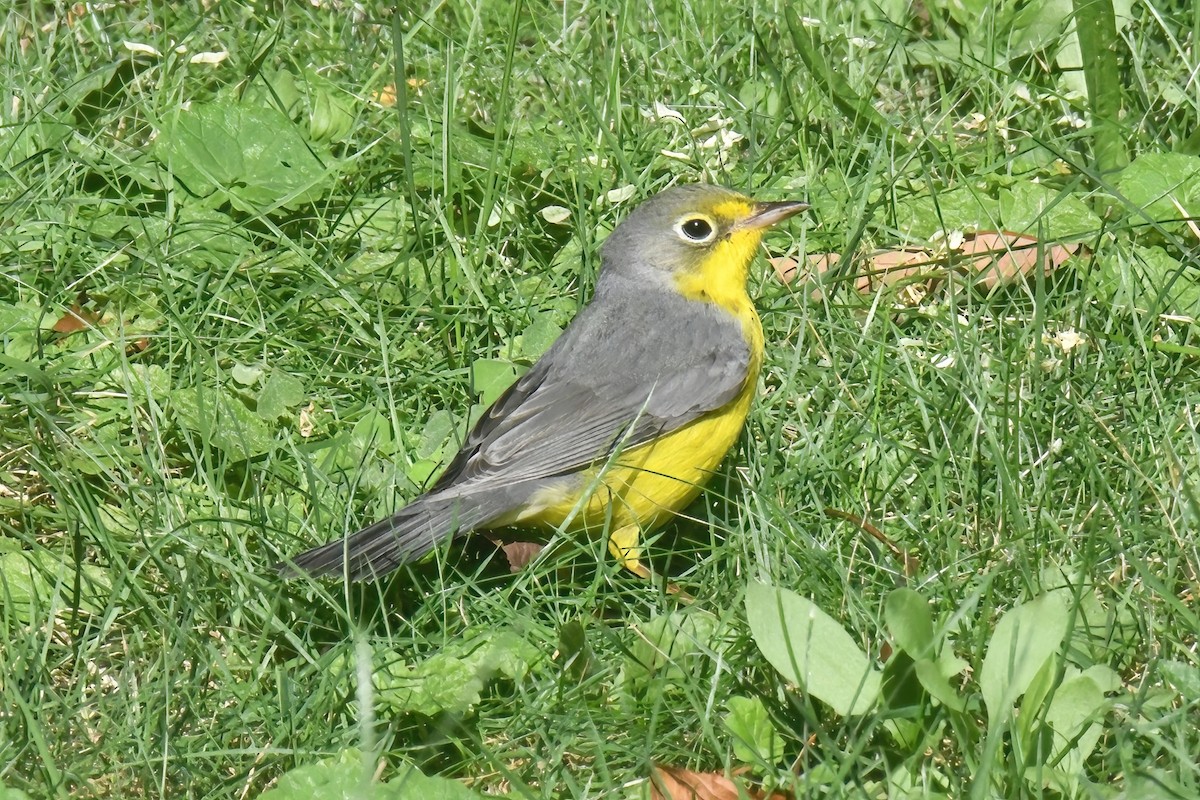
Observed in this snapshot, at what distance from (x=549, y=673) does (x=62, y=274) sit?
2758 mm

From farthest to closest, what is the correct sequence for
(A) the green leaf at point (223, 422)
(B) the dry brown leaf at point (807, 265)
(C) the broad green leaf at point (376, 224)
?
1. (C) the broad green leaf at point (376, 224)
2. (B) the dry brown leaf at point (807, 265)
3. (A) the green leaf at point (223, 422)

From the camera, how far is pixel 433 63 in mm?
6910

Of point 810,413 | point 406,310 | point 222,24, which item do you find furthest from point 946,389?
point 222,24

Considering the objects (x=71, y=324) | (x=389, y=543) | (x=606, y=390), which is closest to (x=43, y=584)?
(x=389, y=543)

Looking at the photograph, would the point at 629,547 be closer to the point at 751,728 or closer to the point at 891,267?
the point at 751,728

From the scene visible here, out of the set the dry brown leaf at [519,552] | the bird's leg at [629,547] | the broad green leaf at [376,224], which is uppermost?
the broad green leaf at [376,224]

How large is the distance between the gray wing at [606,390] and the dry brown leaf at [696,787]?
1.33 metres

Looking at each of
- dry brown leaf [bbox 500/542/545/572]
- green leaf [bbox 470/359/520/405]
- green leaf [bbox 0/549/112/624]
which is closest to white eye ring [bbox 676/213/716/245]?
green leaf [bbox 470/359/520/405]

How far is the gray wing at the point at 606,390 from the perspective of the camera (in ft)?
16.7

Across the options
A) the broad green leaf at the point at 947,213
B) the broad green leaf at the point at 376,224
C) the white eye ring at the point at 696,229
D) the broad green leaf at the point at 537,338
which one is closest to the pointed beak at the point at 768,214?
the white eye ring at the point at 696,229

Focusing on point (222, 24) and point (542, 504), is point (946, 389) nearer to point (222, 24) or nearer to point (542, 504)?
point (542, 504)

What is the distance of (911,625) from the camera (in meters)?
3.58

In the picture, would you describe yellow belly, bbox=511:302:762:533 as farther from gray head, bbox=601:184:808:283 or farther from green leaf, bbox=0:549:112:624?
green leaf, bbox=0:549:112:624

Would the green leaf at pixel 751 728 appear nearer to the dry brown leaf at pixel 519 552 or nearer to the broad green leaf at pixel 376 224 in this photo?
the dry brown leaf at pixel 519 552
